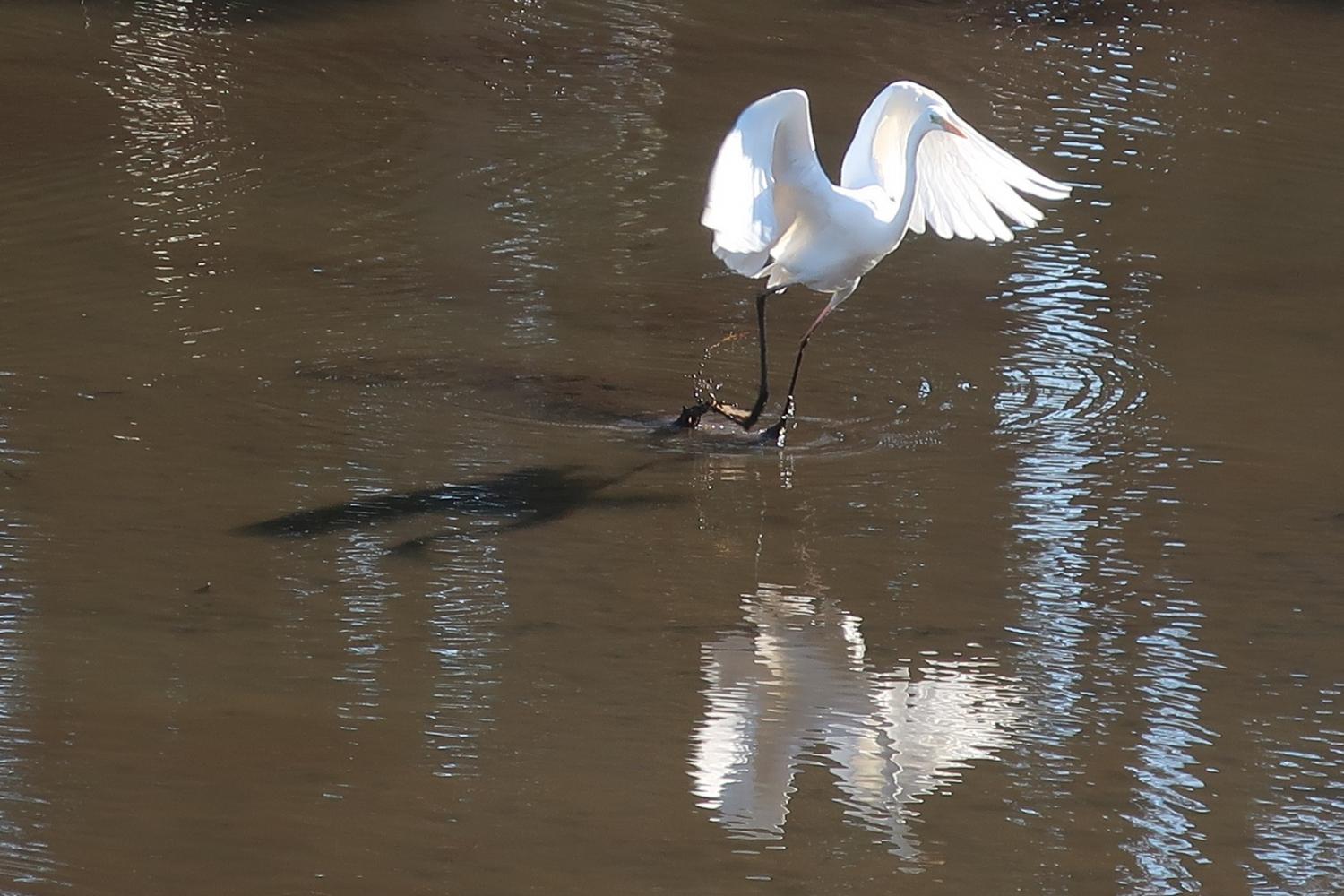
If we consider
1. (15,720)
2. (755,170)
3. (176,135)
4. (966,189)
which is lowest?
(15,720)

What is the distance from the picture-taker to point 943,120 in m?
6.16

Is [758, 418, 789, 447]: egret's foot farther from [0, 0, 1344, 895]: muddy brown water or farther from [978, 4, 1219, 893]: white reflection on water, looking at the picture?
[978, 4, 1219, 893]: white reflection on water

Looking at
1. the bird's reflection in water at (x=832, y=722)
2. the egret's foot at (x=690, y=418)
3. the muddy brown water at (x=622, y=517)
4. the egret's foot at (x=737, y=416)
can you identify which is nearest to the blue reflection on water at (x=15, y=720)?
the muddy brown water at (x=622, y=517)

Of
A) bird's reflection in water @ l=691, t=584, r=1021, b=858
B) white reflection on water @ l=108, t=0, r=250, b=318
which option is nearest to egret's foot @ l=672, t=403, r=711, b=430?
bird's reflection in water @ l=691, t=584, r=1021, b=858

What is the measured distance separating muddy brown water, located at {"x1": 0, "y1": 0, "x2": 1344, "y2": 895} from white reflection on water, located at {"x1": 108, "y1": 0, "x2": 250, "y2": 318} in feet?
0.15

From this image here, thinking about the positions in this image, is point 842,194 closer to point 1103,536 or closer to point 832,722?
point 1103,536

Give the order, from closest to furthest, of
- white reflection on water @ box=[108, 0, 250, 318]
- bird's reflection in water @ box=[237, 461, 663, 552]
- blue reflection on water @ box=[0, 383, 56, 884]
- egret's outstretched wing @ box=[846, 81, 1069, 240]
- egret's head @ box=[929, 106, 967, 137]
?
blue reflection on water @ box=[0, 383, 56, 884] → bird's reflection in water @ box=[237, 461, 663, 552] → egret's head @ box=[929, 106, 967, 137] → egret's outstretched wing @ box=[846, 81, 1069, 240] → white reflection on water @ box=[108, 0, 250, 318]

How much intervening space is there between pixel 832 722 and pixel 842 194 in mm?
2301

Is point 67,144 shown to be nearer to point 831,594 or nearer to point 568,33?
point 568,33

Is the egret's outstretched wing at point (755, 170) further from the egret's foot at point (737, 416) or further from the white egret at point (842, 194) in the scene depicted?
the egret's foot at point (737, 416)

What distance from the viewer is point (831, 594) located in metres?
4.82

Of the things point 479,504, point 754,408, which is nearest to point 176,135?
point 754,408

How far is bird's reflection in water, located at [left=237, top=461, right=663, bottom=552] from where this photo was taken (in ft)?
16.6

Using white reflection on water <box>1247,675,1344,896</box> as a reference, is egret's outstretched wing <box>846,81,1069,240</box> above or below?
above
